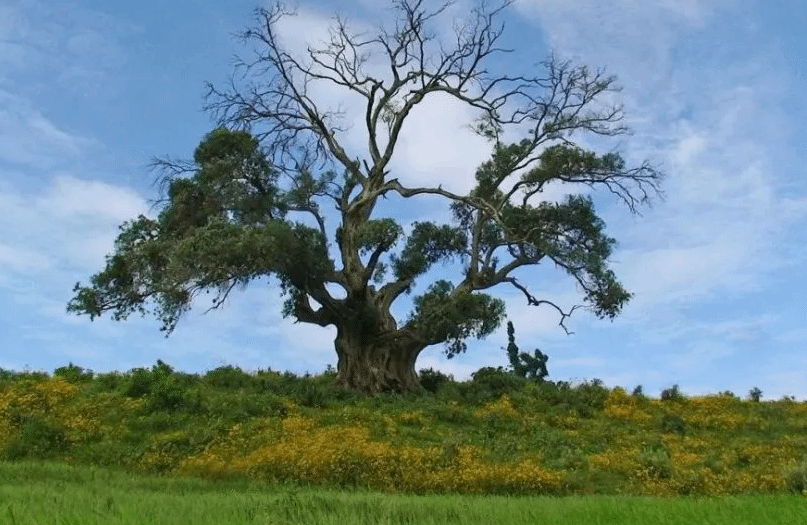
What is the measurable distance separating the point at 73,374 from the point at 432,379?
14.2 metres

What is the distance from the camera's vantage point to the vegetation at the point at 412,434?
1700cm

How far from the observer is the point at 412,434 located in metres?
21.6

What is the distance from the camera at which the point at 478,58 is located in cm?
3291

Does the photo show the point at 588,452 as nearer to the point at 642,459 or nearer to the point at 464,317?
the point at 642,459

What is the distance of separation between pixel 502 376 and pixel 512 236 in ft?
21.0

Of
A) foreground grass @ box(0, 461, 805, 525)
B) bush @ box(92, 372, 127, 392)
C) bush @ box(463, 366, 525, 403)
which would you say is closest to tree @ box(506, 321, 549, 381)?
bush @ box(463, 366, 525, 403)

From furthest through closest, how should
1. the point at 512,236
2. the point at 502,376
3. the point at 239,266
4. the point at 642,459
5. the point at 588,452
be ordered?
the point at 502,376
the point at 512,236
the point at 239,266
the point at 588,452
the point at 642,459

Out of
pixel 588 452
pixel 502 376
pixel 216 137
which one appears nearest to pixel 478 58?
pixel 216 137

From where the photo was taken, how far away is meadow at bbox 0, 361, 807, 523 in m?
10.6

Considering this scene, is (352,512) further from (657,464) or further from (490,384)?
(490,384)

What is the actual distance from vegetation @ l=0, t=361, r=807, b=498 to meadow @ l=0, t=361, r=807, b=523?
0.20 ft

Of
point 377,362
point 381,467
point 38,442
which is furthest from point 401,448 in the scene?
point 377,362

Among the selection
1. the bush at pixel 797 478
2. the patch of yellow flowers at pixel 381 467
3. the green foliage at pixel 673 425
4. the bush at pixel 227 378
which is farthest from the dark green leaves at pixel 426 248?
the bush at pixel 797 478

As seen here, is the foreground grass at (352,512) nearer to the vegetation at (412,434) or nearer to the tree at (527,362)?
the vegetation at (412,434)
